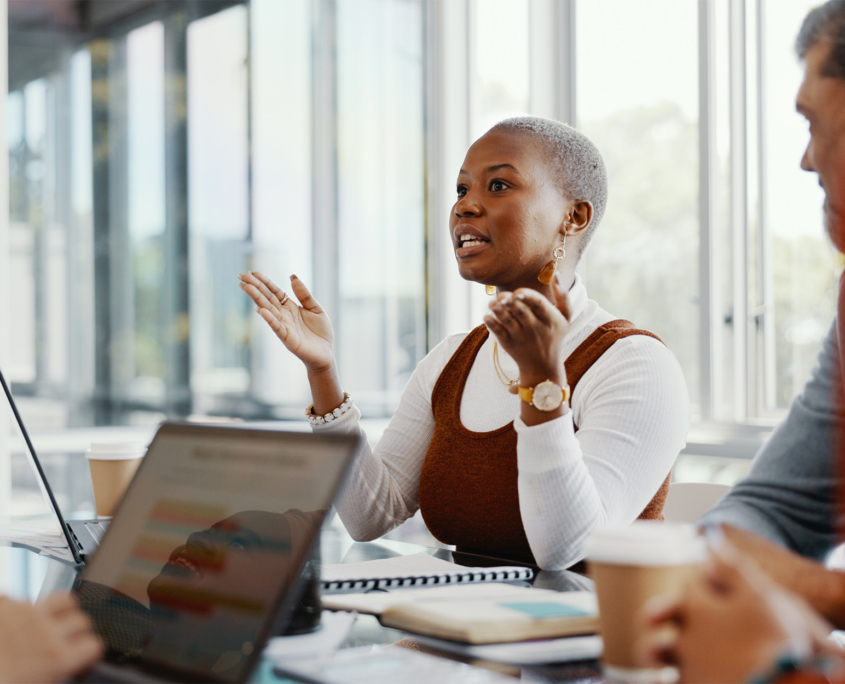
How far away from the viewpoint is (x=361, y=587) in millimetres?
962

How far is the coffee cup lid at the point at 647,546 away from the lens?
0.63 meters

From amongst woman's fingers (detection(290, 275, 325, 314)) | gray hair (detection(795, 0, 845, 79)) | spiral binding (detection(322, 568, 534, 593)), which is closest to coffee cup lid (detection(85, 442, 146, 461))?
woman's fingers (detection(290, 275, 325, 314))

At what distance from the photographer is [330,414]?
150 centimetres

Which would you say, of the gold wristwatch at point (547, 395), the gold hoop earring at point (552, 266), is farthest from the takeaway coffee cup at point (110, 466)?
the gold hoop earring at point (552, 266)

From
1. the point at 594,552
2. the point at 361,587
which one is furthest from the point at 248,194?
the point at 594,552

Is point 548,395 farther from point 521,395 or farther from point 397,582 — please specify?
point 397,582

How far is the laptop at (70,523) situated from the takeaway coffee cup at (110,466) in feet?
0.13

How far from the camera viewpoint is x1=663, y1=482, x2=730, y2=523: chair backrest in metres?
1.61

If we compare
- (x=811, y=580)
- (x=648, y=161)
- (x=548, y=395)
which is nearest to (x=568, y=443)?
(x=548, y=395)

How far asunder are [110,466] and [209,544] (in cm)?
75

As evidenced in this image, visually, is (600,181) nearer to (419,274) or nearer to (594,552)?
(594,552)

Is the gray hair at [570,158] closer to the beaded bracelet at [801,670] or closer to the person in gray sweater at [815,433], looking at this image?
the person in gray sweater at [815,433]

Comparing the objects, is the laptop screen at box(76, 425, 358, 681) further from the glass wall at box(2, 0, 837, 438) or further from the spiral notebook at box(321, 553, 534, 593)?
the glass wall at box(2, 0, 837, 438)

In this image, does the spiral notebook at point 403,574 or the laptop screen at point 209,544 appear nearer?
the laptop screen at point 209,544
